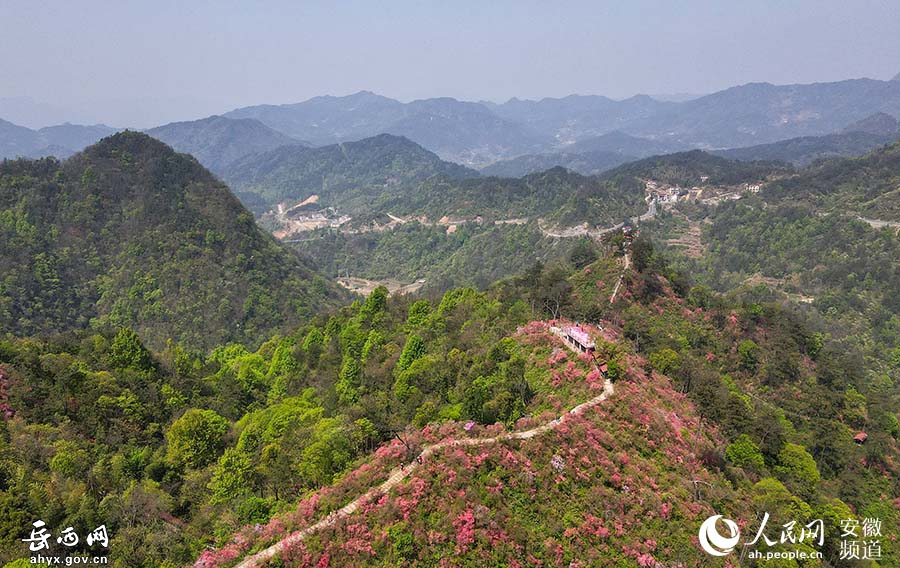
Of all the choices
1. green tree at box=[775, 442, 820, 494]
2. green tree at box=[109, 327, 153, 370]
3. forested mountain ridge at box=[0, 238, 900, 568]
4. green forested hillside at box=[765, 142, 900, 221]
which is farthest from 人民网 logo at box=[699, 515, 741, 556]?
green forested hillside at box=[765, 142, 900, 221]

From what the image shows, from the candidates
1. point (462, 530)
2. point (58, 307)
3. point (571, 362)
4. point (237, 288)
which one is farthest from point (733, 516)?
point (58, 307)

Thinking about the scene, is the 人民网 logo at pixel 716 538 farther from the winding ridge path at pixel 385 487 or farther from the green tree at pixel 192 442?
the green tree at pixel 192 442

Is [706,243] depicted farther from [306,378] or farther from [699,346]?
[306,378]

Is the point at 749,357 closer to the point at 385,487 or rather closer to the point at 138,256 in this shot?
the point at 385,487

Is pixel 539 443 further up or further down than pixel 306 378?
further up

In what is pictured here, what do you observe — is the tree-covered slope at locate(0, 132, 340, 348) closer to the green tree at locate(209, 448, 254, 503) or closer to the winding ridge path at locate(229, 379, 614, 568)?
the green tree at locate(209, 448, 254, 503)

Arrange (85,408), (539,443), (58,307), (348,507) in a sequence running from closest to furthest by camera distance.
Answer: (348,507), (539,443), (85,408), (58,307)

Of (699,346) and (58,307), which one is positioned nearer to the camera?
(699,346)
